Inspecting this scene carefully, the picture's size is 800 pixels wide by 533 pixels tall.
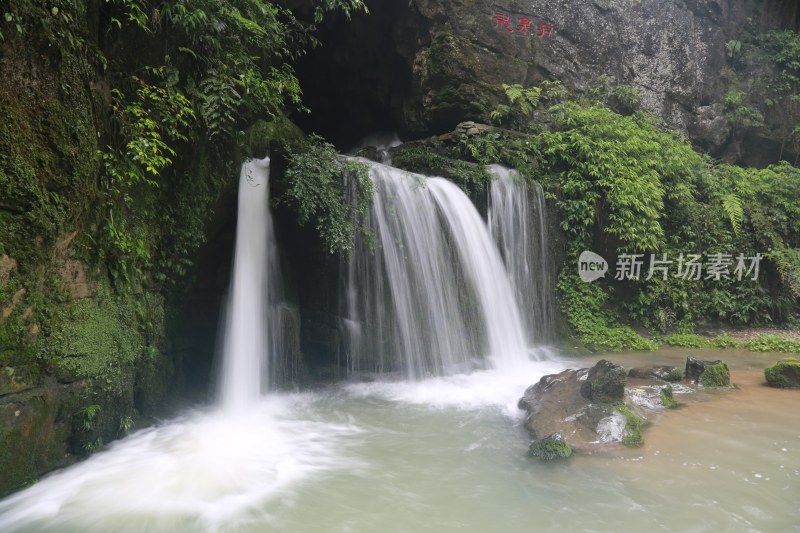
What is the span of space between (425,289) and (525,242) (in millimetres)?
2804

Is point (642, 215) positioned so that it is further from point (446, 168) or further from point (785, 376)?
point (785, 376)

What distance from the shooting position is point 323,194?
6.55 meters

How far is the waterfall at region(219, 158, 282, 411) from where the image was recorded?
6.11 metres

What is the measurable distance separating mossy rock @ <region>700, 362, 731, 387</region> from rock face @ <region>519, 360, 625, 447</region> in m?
1.85

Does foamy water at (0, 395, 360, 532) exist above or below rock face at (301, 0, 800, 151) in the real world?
below

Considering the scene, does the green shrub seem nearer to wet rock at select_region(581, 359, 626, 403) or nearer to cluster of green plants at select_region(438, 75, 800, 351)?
wet rock at select_region(581, 359, 626, 403)

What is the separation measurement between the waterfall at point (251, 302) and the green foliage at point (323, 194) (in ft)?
1.43

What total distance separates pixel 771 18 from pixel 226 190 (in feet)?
58.5

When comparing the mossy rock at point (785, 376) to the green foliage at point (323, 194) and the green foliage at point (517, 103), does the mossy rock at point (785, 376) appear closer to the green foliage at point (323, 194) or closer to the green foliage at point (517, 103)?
the green foliage at point (323, 194)

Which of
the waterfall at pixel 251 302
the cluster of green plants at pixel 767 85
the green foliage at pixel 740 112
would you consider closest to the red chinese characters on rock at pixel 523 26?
the green foliage at pixel 740 112

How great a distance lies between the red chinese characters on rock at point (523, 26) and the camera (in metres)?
12.0

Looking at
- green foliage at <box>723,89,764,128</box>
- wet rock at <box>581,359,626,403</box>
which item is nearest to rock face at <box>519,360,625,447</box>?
wet rock at <box>581,359,626,403</box>

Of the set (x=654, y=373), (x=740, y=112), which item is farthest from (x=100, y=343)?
(x=740, y=112)

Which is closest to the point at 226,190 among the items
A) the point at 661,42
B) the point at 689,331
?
the point at 689,331
